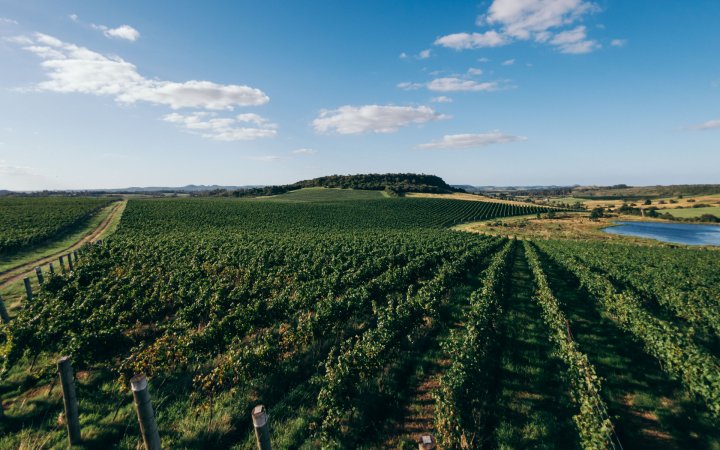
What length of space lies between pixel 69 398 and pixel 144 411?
9.48ft

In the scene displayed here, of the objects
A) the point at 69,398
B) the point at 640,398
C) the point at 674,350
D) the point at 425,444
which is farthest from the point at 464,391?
the point at 69,398

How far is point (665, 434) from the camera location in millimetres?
7934

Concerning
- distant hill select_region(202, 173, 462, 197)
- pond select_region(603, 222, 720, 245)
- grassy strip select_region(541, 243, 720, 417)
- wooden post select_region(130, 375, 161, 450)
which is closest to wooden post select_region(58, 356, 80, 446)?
wooden post select_region(130, 375, 161, 450)

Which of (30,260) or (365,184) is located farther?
(365,184)

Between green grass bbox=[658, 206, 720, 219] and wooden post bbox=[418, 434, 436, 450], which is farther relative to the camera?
green grass bbox=[658, 206, 720, 219]

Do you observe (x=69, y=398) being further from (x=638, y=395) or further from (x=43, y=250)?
(x=43, y=250)

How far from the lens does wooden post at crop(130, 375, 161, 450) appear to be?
5.13 meters

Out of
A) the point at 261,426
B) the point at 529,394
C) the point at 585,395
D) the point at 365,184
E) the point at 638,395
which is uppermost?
the point at 365,184

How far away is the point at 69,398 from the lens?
653cm

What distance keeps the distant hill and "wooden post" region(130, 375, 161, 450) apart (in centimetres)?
12096

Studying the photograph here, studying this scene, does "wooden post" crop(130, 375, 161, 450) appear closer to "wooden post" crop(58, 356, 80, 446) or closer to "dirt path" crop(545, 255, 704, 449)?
"wooden post" crop(58, 356, 80, 446)

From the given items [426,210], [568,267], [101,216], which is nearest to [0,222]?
[101,216]

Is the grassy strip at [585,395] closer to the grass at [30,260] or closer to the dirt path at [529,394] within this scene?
the dirt path at [529,394]

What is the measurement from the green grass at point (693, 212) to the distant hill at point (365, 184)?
280ft
